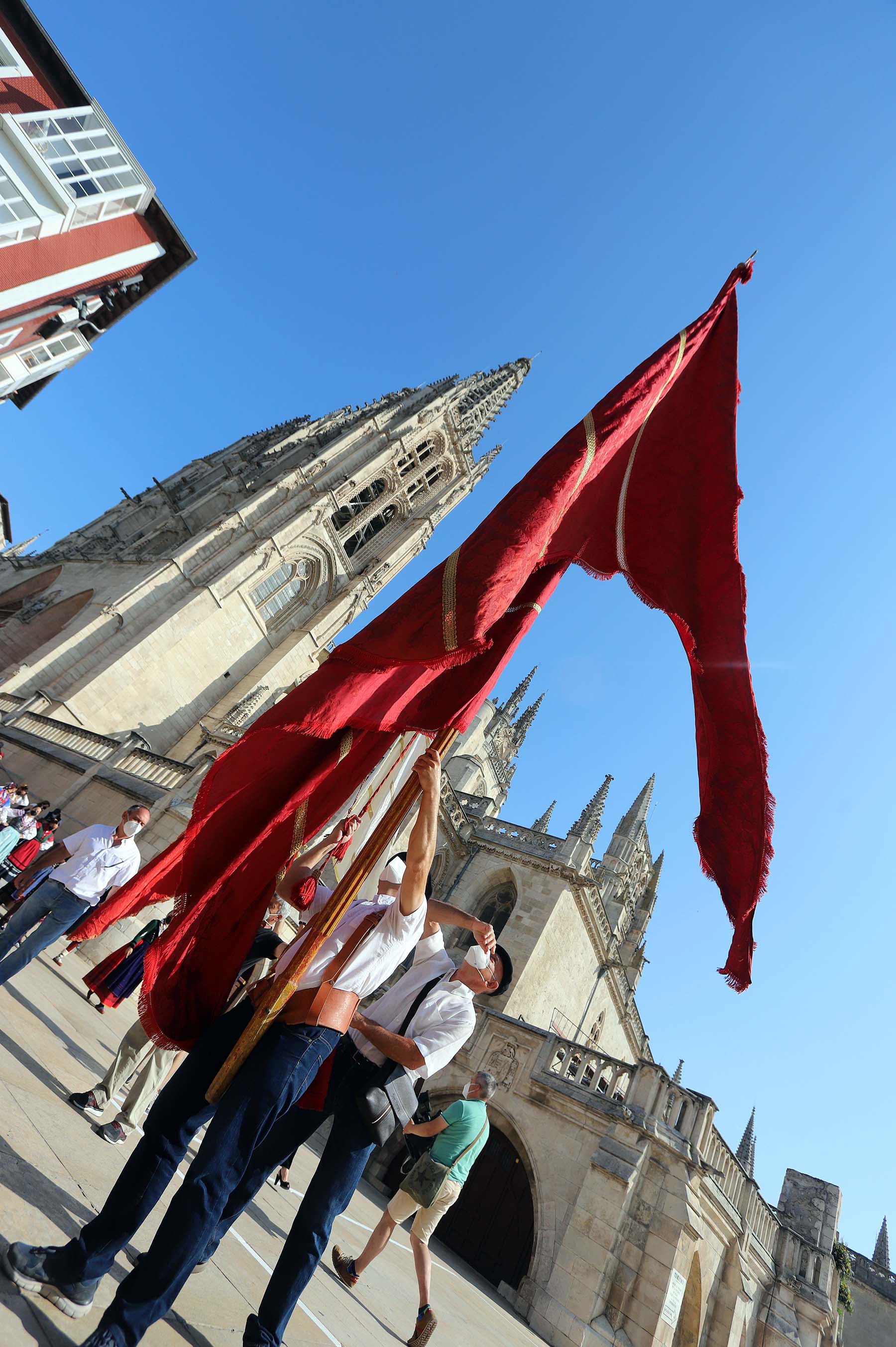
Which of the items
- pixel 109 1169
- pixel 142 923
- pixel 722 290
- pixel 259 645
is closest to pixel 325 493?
pixel 259 645

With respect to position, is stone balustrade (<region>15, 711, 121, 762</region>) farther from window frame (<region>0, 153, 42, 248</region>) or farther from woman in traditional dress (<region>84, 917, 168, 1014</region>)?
window frame (<region>0, 153, 42, 248</region>)

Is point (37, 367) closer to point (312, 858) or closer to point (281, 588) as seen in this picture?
point (281, 588)

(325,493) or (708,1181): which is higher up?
(325,493)

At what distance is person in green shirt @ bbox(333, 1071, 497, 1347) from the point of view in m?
3.86

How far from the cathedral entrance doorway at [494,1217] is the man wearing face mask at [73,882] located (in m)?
7.18

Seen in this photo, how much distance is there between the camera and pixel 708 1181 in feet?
27.5

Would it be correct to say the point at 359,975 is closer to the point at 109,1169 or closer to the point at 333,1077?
the point at 333,1077

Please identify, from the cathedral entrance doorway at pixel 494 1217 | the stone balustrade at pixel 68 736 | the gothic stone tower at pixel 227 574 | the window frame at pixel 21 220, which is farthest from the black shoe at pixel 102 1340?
the gothic stone tower at pixel 227 574

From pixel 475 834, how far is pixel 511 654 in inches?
592

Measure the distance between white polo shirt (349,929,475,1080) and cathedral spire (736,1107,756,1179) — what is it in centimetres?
2700

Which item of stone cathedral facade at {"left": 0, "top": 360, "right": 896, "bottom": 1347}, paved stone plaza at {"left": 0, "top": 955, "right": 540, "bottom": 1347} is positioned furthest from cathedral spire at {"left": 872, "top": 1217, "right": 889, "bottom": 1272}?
paved stone plaza at {"left": 0, "top": 955, "right": 540, "bottom": 1347}

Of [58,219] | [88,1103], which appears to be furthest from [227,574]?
Answer: [88,1103]

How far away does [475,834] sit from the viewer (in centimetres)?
1719

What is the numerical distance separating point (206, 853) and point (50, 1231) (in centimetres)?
135
